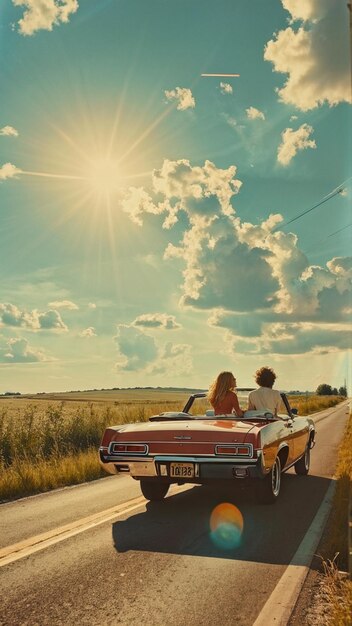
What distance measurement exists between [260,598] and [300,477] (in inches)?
245

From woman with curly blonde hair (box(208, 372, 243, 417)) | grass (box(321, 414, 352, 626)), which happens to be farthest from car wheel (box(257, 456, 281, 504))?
woman with curly blonde hair (box(208, 372, 243, 417))

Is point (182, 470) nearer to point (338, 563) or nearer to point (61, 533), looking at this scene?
point (61, 533)

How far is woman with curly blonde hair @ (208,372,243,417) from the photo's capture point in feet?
27.2

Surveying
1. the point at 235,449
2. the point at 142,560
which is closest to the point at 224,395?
the point at 235,449

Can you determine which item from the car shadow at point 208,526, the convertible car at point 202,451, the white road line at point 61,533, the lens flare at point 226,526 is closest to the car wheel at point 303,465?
the car shadow at point 208,526

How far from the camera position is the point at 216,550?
5.58m

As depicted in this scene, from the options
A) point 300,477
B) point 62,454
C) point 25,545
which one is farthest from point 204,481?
point 62,454

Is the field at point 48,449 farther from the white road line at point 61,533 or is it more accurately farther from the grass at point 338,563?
the grass at point 338,563

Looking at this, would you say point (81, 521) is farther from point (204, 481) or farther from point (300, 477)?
point (300, 477)

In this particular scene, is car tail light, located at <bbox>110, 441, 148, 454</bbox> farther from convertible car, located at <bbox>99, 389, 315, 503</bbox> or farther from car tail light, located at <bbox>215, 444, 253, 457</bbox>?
car tail light, located at <bbox>215, 444, 253, 457</bbox>

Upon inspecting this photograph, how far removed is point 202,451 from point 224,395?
169 centimetres

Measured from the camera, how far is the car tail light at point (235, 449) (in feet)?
21.6

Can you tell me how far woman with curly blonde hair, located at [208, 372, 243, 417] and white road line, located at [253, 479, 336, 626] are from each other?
2.08 m

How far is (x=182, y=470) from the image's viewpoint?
6.76 metres
